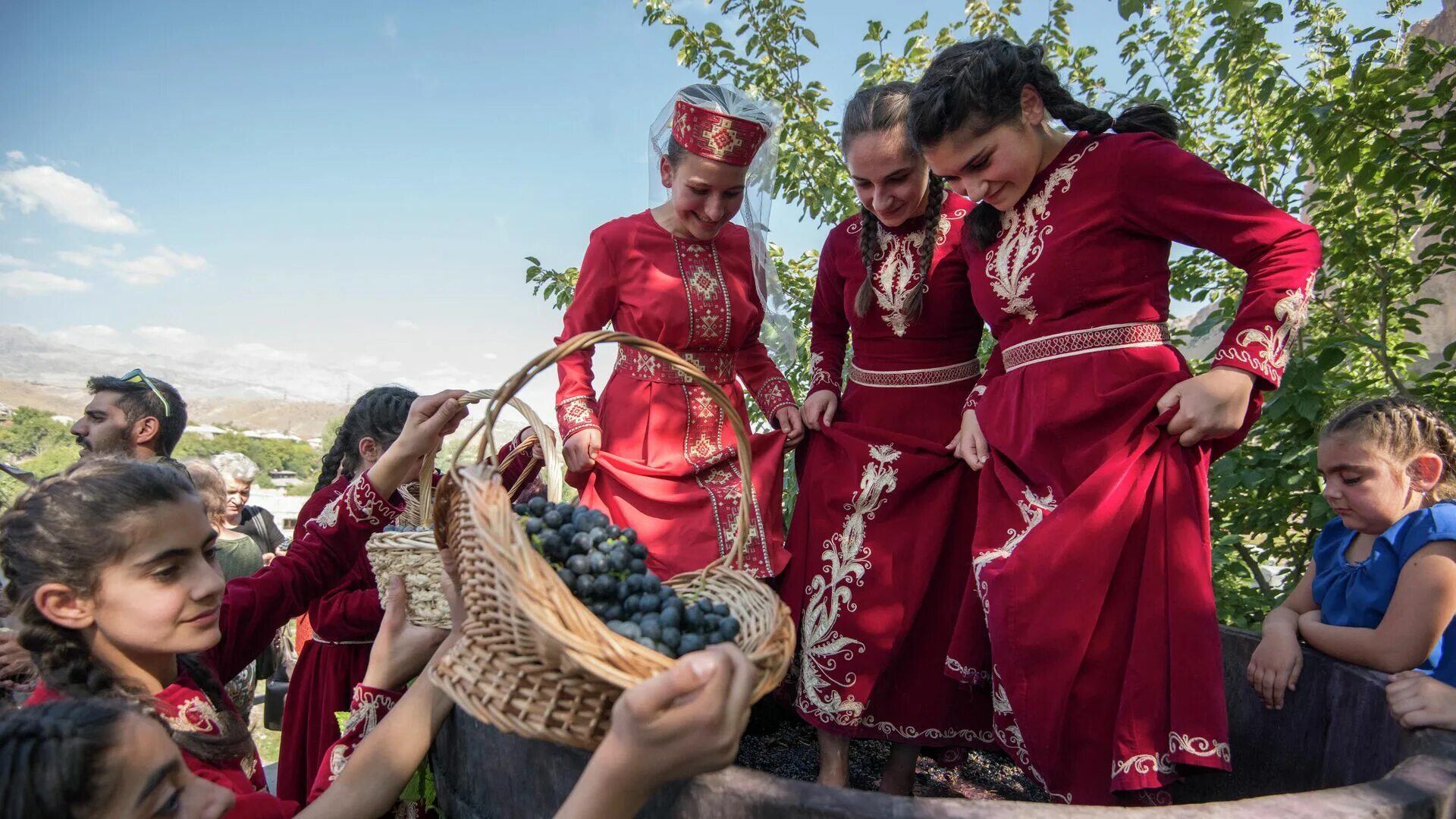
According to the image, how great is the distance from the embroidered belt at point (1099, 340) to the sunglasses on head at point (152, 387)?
3.68m

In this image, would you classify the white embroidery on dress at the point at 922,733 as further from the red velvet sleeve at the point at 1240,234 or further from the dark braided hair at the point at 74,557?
the dark braided hair at the point at 74,557

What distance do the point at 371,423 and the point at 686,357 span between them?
48.2 inches

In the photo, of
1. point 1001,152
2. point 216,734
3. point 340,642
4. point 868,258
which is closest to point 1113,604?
point 1001,152

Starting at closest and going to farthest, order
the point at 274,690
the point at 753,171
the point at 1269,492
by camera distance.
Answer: the point at 753,171
the point at 1269,492
the point at 274,690

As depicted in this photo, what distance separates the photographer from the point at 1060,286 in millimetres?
1902

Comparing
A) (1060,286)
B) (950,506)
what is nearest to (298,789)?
(950,506)

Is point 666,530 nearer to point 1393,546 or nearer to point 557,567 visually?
point 557,567

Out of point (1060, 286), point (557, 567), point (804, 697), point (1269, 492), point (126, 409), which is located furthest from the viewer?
point (126, 409)

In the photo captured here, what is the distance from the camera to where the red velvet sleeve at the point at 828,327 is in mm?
2615

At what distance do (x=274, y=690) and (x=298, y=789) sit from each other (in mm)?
2565

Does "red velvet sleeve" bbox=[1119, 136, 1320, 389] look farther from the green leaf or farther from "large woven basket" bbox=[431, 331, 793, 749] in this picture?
"large woven basket" bbox=[431, 331, 793, 749]

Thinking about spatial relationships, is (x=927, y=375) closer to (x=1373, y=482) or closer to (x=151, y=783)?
(x=1373, y=482)

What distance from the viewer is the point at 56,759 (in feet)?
3.58

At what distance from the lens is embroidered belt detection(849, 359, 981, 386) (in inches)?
94.5
